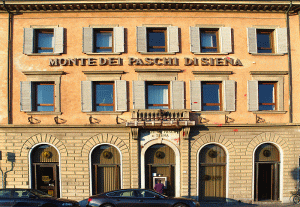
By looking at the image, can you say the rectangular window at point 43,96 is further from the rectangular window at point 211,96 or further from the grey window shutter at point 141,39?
the rectangular window at point 211,96

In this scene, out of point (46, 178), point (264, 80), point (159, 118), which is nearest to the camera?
point (159, 118)

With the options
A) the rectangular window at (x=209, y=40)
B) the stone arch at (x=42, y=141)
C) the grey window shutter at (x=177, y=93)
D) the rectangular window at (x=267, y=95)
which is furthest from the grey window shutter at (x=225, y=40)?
the stone arch at (x=42, y=141)

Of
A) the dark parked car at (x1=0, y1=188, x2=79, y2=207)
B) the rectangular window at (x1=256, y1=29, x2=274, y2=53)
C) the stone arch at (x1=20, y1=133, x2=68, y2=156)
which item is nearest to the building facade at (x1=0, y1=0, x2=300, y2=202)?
the stone arch at (x1=20, y1=133, x2=68, y2=156)

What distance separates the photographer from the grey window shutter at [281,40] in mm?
18344

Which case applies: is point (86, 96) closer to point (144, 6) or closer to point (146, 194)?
point (144, 6)

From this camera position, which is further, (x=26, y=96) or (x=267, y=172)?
(x=267, y=172)

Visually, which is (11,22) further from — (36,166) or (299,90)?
(299,90)


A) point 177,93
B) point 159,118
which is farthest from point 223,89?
point 159,118

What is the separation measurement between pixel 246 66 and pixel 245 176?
683 centimetres

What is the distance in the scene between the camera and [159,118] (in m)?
17.2

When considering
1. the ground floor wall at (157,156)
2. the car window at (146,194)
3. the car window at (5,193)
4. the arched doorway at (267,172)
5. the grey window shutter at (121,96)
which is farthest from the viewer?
the arched doorway at (267,172)

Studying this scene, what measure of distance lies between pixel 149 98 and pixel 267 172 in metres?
8.72

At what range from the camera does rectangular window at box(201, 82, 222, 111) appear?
1822cm

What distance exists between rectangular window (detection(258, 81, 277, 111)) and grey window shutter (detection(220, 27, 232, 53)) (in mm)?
3016
